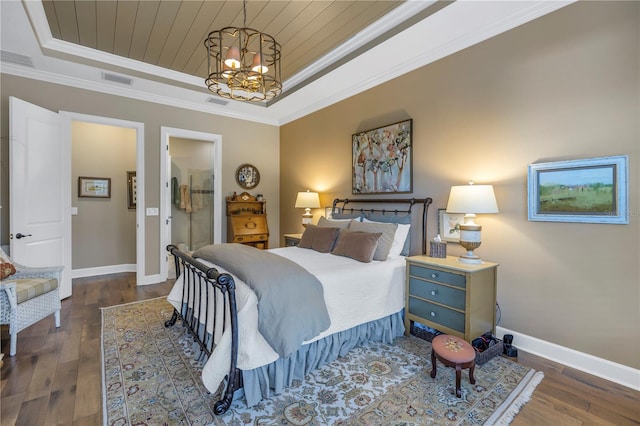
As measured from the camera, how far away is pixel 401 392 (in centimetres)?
197

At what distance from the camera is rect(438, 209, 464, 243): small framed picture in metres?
2.96

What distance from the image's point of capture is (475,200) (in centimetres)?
247

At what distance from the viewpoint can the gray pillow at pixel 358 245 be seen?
2.85 m

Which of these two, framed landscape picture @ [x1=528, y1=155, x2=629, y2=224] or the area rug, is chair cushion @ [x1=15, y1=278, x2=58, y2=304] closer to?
the area rug

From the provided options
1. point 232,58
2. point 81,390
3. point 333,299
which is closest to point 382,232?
point 333,299

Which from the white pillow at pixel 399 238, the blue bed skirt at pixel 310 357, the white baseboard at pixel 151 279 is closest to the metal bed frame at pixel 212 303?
the blue bed skirt at pixel 310 357

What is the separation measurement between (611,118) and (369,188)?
2.34m

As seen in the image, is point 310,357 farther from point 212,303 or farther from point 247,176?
point 247,176

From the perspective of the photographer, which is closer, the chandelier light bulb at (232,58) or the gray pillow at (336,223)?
the chandelier light bulb at (232,58)

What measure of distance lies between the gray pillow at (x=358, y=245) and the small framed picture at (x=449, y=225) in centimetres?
69

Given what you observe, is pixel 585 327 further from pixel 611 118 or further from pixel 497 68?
pixel 497 68

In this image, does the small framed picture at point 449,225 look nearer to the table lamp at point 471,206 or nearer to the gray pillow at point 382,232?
the table lamp at point 471,206

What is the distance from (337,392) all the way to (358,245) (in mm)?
1333

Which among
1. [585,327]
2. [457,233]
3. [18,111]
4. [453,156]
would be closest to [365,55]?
[453,156]
